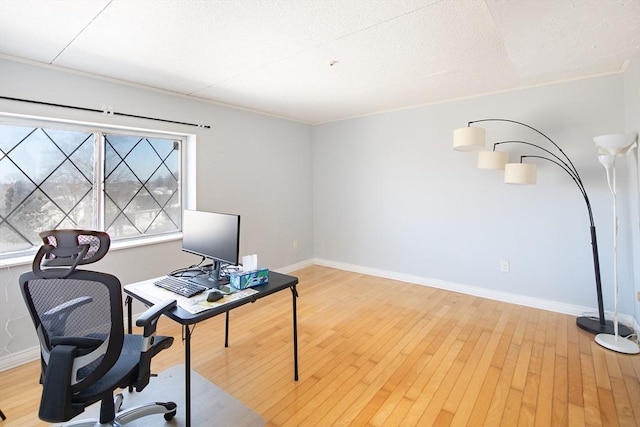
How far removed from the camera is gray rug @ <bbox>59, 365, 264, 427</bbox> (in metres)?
1.72

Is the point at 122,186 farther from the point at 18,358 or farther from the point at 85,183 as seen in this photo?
the point at 18,358

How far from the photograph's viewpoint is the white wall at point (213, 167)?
7.70ft

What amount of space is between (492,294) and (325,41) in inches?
128

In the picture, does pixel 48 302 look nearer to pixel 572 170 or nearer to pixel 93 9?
pixel 93 9

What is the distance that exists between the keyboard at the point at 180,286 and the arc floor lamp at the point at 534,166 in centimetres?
264

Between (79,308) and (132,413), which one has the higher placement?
(79,308)

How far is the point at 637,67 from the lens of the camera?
7.75ft

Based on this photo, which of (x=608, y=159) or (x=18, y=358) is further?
(x=608, y=159)

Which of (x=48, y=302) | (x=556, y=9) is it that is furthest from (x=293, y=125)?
(x=48, y=302)

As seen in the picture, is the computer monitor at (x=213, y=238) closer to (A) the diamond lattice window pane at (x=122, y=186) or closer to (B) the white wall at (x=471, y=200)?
(A) the diamond lattice window pane at (x=122, y=186)

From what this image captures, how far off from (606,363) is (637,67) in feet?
7.53

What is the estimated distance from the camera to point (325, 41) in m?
2.13

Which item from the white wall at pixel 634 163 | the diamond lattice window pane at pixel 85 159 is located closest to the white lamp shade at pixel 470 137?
the white wall at pixel 634 163

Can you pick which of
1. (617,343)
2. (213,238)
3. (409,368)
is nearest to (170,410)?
(213,238)
